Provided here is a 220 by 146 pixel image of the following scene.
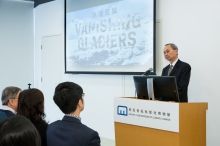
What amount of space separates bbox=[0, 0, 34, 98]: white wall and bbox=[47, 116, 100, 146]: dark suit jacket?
21.3ft

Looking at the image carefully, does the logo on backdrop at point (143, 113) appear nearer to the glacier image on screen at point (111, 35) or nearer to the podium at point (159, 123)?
the podium at point (159, 123)

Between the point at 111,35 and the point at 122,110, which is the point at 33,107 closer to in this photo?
the point at 122,110

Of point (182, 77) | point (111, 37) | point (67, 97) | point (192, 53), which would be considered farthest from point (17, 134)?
point (111, 37)

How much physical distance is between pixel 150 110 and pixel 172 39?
1884 millimetres

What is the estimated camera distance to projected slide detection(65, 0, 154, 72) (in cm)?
502

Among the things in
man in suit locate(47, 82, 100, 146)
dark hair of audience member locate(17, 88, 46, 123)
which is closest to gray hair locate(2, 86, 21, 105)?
dark hair of audience member locate(17, 88, 46, 123)

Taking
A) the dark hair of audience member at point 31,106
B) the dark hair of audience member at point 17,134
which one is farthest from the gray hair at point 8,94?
the dark hair of audience member at point 17,134

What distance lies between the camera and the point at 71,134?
6.00 feet

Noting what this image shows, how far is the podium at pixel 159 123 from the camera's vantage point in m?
2.95

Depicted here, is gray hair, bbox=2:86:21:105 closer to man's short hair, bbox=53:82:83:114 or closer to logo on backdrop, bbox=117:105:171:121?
logo on backdrop, bbox=117:105:171:121

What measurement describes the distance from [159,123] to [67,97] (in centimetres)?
135

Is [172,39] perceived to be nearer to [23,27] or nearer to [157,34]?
[157,34]

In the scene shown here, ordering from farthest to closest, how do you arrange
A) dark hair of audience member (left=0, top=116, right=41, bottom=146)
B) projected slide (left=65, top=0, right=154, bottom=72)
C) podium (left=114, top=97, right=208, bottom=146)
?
projected slide (left=65, top=0, right=154, bottom=72)
podium (left=114, top=97, right=208, bottom=146)
dark hair of audience member (left=0, top=116, right=41, bottom=146)

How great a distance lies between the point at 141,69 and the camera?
5.08 metres
